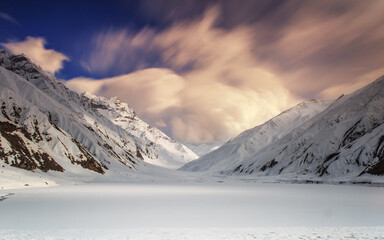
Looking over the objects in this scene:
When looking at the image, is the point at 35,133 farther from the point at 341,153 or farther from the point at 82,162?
the point at 341,153

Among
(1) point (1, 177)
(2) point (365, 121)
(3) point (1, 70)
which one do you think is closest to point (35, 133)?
(1) point (1, 177)

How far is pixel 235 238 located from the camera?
1786cm

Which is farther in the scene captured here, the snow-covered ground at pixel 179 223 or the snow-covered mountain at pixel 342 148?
the snow-covered mountain at pixel 342 148

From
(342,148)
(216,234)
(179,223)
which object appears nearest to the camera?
(216,234)

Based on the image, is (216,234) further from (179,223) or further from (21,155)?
(21,155)

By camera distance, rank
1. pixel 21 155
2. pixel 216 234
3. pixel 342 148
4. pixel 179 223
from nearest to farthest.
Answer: pixel 216 234 → pixel 179 223 → pixel 21 155 → pixel 342 148

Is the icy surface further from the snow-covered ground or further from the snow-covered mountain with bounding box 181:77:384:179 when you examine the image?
the snow-covered mountain with bounding box 181:77:384:179

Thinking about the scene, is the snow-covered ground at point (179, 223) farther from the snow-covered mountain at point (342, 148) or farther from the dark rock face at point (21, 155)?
the snow-covered mountain at point (342, 148)

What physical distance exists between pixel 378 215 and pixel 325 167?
→ 307 feet

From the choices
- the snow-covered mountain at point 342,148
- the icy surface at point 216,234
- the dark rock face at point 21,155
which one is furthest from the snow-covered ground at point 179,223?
the snow-covered mountain at point 342,148

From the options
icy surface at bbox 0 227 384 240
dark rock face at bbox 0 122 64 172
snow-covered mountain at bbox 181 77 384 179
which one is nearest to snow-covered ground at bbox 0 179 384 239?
icy surface at bbox 0 227 384 240

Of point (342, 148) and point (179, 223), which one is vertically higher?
point (342, 148)

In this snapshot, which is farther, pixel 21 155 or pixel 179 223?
pixel 21 155

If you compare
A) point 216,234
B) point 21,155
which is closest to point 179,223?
point 216,234
